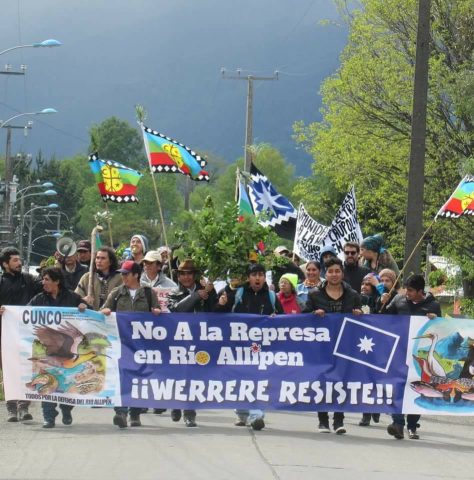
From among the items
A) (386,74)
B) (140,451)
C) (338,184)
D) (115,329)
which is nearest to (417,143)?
(115,329)

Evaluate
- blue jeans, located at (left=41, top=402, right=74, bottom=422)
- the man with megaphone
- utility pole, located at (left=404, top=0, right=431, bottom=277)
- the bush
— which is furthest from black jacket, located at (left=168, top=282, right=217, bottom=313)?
the bush

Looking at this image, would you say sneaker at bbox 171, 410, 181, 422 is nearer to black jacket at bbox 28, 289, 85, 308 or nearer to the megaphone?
black jacket at bbox 28, 289, 85, 308

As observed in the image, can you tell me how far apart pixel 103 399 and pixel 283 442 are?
2.07 m

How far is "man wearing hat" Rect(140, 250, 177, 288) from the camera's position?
14.3 meters

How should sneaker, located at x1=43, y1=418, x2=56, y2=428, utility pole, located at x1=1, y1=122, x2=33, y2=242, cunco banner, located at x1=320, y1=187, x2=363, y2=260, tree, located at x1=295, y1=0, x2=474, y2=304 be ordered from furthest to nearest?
utility pole, located at x1=1, y1=122, x2=33, y2=242 → tree, located at x1=295, y1=0, x2=474, y2=304 → cunco banner, located at x1=320, y1=187, x2=363, y2=260 → sneaker, located at x1=43, y1=418, x2=56, y2=428

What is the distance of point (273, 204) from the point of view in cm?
2117

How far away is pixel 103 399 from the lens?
12.6 m

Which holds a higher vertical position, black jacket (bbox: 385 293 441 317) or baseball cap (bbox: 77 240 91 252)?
baseball cap (bbox: 77 240 91 252)

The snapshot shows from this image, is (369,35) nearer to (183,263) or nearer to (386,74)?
(386,74)

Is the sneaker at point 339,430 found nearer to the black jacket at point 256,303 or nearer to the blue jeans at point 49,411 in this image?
the black jacket at point 256,303

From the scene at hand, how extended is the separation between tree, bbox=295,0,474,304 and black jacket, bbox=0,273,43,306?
2093cm

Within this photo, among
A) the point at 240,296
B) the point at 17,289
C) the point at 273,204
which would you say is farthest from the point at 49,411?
the point at 273,204

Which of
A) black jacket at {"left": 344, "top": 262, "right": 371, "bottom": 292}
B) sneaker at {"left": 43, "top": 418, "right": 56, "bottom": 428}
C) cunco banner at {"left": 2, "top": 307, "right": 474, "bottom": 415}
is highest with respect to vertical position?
black jacket at {"left": 344, "top": 262, "right": 371, "bottom": 292}

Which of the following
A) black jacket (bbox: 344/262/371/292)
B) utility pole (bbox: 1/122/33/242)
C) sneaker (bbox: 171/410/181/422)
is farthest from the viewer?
utility pole (bbox: 1/122/33/242)
